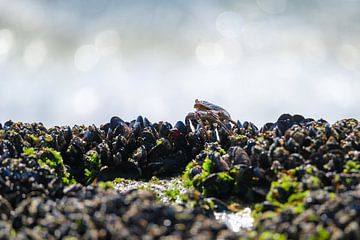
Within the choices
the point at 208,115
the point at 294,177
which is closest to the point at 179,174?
→ the point at 208,115

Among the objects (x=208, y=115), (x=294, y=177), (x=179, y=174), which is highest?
(x=208, y=115)

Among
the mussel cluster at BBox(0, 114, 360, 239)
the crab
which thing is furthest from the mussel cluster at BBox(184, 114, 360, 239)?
the crab

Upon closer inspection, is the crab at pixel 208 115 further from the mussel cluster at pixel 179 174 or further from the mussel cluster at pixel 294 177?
the mussel cluster at pixel 294 177

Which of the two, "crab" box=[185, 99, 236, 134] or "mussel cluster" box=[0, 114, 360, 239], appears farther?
"crab" box=[185, 99, 236, 134]

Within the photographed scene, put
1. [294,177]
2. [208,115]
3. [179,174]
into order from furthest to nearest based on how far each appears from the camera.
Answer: [208,115]
[179,174]
[294,177]

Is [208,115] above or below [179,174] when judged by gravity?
above

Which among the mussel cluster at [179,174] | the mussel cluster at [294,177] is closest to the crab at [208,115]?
the mussel cluster at [179,174]

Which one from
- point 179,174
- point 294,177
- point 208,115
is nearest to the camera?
point 294,177

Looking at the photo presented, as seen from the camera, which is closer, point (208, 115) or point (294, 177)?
point (294, 177)

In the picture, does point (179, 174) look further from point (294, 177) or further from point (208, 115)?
point (294, 177)

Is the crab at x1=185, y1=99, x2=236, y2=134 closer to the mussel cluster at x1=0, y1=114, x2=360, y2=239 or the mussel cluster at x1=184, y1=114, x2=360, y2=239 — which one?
the mussel cluster at x1=0, y1=114, x2=360, y2=239
